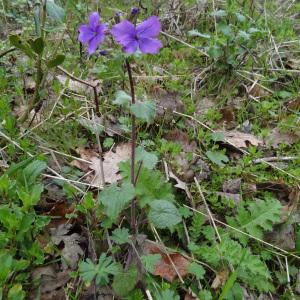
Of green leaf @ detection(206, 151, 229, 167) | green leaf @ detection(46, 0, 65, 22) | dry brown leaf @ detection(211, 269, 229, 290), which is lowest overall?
dry brown leaf @ detection(211, 269, 229, 290)

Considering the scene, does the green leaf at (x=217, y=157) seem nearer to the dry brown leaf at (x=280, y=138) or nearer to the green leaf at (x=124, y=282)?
the dry brown leaf at (x=280, y=138)

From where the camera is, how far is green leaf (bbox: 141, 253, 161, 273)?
1.44m

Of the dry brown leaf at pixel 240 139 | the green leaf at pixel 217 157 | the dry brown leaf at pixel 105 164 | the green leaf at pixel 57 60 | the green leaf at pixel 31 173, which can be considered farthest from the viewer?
the dry brown leaf at pixel 240 139

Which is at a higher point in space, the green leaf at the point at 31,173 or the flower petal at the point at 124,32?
the flower petal at the point at 124,32

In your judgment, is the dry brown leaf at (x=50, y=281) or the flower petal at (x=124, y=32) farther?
the dry brown leaf at (x=50, y=281)

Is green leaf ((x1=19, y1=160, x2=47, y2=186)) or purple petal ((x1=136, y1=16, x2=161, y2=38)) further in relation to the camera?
green leaf ((x1=19, y1=160, x2=47, y2=186))

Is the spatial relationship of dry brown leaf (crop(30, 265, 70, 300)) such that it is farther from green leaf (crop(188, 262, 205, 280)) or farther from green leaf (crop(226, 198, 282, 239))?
green leaf (crop(226, 198, 282, 239))

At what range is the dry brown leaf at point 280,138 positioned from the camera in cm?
231

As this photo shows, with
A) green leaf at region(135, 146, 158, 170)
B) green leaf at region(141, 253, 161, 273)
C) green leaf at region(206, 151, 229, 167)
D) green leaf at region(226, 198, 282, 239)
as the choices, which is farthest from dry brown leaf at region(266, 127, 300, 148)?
green leaf at region(141, 253, 161, 273)

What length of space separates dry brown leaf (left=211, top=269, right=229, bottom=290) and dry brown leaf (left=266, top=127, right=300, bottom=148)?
962 millimetres

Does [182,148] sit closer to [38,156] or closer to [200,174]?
[200,174]

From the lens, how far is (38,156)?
1751 millimetres

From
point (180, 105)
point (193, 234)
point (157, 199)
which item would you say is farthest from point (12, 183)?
point (180, 105)

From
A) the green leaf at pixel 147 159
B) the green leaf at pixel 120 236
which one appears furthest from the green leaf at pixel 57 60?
the green leaf at pixel 120 236
